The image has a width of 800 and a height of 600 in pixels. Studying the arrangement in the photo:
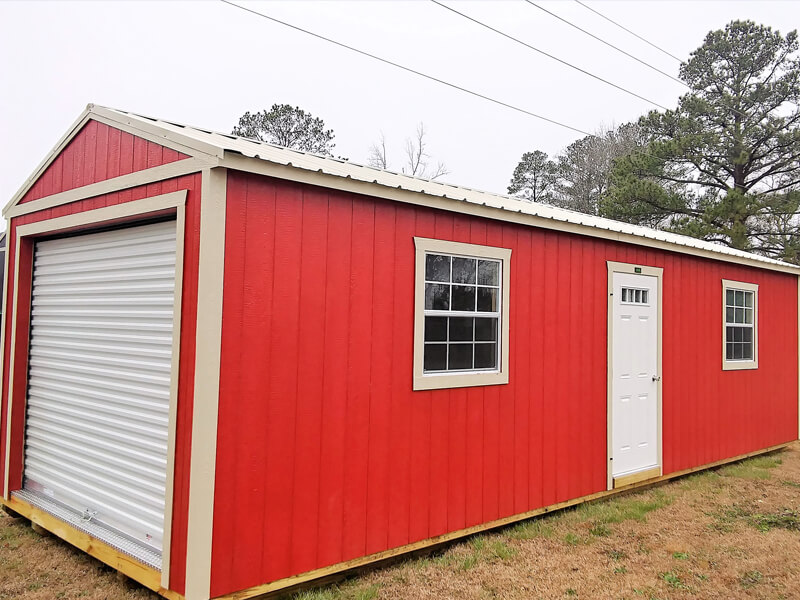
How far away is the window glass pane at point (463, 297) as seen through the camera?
4938 mm

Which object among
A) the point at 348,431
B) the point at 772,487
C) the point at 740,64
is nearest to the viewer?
the point at 348,431

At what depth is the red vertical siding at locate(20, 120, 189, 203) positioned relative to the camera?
13.6 feet

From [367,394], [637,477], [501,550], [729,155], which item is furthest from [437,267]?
[729,155]

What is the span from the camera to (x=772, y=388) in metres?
9.23

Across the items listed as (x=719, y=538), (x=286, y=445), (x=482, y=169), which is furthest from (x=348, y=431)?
(x=482, y=169)

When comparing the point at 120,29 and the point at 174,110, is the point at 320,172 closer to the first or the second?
the point at 120,29

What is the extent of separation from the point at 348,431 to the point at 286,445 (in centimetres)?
49

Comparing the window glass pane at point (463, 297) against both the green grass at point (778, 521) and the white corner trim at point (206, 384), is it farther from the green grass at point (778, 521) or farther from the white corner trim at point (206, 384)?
the green grass at point (778, 521)

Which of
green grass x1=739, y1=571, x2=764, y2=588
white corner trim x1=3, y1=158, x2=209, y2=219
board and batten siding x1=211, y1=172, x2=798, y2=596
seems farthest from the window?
white corner trim x1=3, y1=158, x2=209, y2=219

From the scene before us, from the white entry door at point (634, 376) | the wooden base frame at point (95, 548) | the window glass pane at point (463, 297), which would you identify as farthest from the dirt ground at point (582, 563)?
the window glass pane at point (463, 297)

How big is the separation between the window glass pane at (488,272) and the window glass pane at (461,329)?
354 millimetres

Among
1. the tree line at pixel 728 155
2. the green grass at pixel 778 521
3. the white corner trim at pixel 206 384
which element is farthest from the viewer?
the tree line at pixel 728 155

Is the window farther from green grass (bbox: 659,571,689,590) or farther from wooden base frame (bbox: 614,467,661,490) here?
green grass (bbox: 659,571,689,590)

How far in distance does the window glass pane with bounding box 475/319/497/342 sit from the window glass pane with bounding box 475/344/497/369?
6cm
